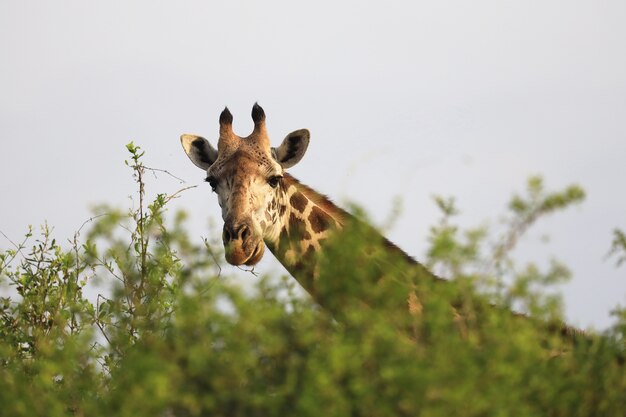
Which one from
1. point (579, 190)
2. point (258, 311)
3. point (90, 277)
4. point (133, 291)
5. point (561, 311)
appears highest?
point (90, 277)

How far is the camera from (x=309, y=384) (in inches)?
199

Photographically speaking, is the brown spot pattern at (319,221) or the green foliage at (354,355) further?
the brown spot pattern at (319,221)

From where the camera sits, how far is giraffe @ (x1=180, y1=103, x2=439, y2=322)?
33.6ft

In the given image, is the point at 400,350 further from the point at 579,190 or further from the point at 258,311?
the point at 579,190

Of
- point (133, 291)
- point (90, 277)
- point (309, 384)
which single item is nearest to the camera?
point (309, 384)

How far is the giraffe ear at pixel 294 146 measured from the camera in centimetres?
1183

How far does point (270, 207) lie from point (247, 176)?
15.5 inches

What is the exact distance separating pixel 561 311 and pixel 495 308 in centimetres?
40

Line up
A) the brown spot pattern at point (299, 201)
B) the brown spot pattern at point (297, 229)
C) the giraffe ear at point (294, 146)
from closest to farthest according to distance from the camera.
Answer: the brown spot pattern at point (297, 229) → the brown spot pattern at point (299, 201) → the giraffe ear at point (294, 146)

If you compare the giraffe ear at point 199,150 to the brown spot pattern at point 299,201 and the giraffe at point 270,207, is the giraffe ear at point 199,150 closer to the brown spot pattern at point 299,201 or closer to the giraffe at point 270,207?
the giraffe at point 270,207

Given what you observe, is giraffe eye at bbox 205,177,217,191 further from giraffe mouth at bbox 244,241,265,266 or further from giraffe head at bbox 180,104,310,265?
giraffe mouth at bbox 244,241,265,266

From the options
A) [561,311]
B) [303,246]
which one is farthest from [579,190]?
[303,246]

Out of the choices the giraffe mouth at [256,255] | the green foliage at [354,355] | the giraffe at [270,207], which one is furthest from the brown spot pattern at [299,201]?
the green foliage at [354,355]

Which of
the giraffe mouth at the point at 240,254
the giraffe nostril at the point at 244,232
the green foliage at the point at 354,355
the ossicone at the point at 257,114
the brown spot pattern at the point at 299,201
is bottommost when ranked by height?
the green foliage at the point at 354,355
